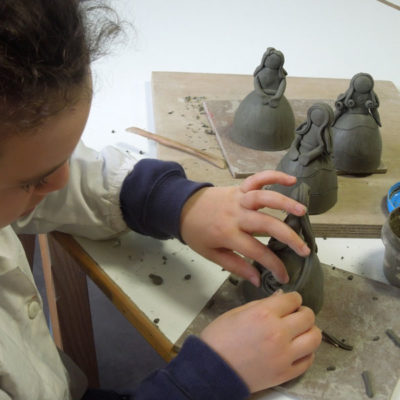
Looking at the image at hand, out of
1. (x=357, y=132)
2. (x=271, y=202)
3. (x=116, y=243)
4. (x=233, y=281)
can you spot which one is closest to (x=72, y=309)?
(x=116, y=243)

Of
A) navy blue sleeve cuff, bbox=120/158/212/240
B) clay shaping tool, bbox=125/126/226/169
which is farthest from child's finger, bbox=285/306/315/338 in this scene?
clay shaping tool, bbox=125/126/226/169

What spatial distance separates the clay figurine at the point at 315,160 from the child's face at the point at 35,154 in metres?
0.43

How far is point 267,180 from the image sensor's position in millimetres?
700

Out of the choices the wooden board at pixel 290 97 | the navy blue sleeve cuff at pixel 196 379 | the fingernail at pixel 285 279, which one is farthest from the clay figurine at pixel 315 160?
the navy blue sleeve cuff at pixel 196 379

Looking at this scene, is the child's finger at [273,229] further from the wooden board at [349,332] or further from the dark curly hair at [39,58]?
the dark curly hair at [39,58]

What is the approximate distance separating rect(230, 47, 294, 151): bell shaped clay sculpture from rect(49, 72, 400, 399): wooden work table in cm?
8

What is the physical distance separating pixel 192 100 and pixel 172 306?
2.18 ft

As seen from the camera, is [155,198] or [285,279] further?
[155,198]

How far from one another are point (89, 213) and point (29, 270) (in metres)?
0.12

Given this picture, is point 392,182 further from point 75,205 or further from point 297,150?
point 75,205

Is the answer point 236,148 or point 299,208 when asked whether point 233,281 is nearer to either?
point 299,208

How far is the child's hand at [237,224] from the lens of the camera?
0.65 meters

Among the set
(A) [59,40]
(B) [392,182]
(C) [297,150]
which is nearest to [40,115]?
(A) [59,40]

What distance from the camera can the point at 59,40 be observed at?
409mm
